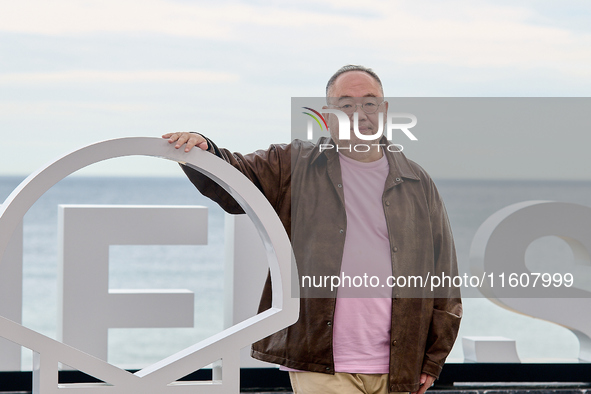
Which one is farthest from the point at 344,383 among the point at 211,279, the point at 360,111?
the point at 211,279

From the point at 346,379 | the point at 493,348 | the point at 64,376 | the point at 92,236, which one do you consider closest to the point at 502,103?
the point at 493,348

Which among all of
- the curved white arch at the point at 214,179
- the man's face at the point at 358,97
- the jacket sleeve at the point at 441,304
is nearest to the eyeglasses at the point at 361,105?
the man's face at the point at 358,97

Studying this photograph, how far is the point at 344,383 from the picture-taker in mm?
1941

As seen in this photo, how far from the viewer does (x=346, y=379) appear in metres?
1.95

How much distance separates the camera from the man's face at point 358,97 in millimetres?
2070

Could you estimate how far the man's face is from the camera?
2070 mm

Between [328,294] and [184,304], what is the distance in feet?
4.79

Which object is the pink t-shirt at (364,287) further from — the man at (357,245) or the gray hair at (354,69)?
the gray hair at (354,69)

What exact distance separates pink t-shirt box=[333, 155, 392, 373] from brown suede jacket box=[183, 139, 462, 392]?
2 centimetres

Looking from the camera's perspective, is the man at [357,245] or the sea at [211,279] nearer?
the man at [357,245]

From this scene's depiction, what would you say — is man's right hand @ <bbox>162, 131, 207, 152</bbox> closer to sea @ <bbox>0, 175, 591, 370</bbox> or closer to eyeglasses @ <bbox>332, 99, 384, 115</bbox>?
eyeglasses @ <bbox>332, 99, 384, 115</bbox>

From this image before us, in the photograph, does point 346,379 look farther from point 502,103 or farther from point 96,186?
point 96,186

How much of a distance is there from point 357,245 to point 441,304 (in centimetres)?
34

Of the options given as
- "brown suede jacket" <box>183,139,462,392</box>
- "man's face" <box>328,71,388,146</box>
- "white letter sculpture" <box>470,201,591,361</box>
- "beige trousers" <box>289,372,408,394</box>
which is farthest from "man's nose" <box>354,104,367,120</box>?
"white letter sculpture" <box>470,201,591,361</box>
